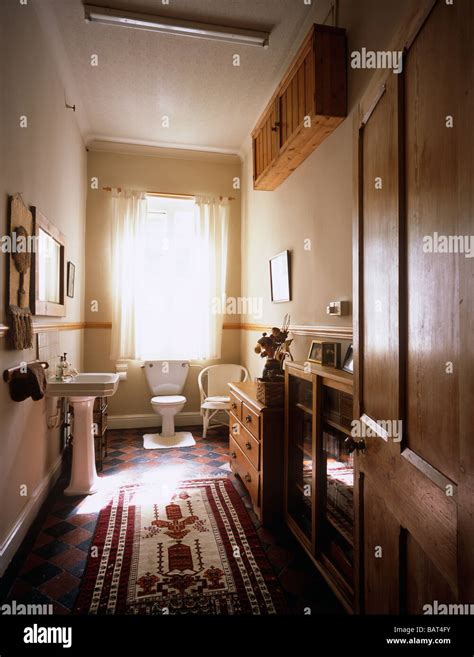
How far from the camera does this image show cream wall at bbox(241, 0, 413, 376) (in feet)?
6.49

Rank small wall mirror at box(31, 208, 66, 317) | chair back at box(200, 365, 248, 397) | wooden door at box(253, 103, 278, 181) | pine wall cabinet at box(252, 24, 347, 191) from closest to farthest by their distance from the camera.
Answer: pine wall cabinet at box(252, 24, 347, 191), small wall mirror at box(31, 208, 66, 317), wooden door at box(253, 103, 278, 181), chair back at box(200, 365, 248, 397)

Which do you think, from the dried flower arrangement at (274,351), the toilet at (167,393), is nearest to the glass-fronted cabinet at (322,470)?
the dried flower arrangement at (274,351)

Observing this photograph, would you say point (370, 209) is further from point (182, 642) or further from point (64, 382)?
point (64, 382)

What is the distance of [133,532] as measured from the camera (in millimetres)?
2346

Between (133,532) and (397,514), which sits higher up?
(397,514)

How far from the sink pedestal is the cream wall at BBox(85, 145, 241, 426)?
1.67 m

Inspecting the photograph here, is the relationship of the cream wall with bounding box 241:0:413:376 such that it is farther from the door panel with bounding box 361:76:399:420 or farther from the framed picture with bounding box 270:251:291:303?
the door panel with bounding box 361:76:399:420

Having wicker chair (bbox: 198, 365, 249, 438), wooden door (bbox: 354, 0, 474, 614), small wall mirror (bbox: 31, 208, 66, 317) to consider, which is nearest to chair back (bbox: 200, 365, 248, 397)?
wicker chair (bbox: 198, 365, 249, 438)

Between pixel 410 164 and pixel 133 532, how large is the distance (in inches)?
96.8

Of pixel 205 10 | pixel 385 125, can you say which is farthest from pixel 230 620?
pixel 205 10

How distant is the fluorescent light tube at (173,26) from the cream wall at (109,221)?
1941 mm

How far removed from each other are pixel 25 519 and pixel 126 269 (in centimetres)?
289

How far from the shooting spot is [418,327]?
3.04 ft

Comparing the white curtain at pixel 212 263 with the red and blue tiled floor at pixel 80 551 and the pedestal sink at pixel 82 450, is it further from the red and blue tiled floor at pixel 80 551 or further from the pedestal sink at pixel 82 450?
the pedestal sink at pixel 82 450
